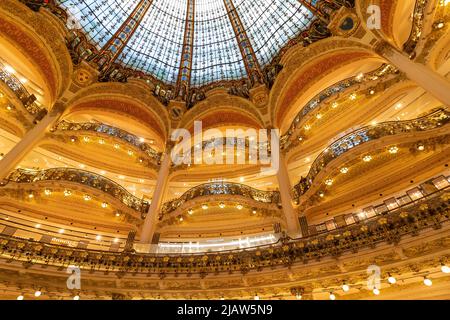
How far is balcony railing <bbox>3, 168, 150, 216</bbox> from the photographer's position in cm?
1051

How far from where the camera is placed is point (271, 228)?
11.9 meters

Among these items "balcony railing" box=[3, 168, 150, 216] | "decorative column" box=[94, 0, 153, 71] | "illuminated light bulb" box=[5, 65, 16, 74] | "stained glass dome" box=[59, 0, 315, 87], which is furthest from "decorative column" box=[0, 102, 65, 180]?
"stained glass dome" box=[59, 0, 315, 87]

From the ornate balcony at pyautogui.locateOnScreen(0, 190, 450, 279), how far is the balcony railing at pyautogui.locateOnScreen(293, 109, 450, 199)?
272 cm

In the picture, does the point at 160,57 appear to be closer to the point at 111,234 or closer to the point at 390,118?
the point at 111,234

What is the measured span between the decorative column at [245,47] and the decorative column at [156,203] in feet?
23.3

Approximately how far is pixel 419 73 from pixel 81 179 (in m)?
14.0

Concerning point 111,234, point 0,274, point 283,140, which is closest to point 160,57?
point 283,140

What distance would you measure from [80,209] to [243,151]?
9.00 m

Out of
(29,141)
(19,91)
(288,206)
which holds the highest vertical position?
(19,91)

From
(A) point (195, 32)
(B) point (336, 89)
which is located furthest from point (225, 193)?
(A) point (195, 32)

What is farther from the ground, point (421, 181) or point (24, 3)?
point (24, 3)

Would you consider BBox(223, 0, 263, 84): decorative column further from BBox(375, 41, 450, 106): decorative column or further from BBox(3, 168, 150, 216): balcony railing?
BBox(3, 168, 150, 216): balcony railing

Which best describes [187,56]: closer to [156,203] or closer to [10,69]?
[10,69]

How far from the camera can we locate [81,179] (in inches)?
432
